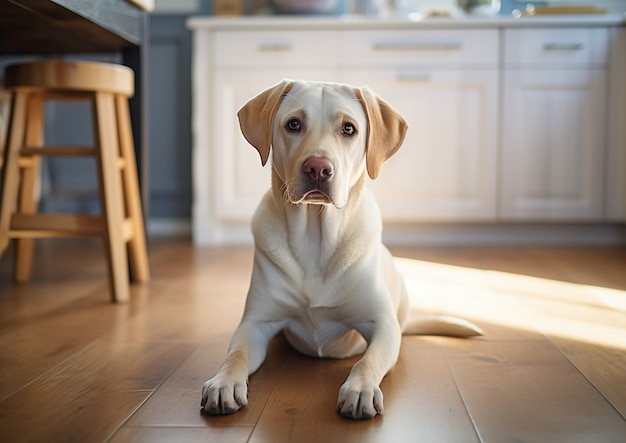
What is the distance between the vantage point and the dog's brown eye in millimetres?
1590

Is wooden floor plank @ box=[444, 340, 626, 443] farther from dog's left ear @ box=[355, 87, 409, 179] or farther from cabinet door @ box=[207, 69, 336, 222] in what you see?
cabinet door @ box=[207, 69, 336, 222]

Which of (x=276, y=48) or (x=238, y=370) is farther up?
(x=276, y=48)

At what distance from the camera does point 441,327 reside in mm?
1960

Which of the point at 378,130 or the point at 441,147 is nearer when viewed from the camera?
the point at 378,130

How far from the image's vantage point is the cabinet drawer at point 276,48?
3.94m

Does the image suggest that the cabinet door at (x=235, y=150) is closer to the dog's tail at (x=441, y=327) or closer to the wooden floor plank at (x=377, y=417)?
the dog's tail at (x=441, y=327)

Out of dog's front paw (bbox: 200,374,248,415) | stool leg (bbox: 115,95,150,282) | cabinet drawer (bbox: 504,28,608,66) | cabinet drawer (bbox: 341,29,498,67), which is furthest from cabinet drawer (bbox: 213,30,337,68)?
dog's front paw (bbox: 200,374,248,415)

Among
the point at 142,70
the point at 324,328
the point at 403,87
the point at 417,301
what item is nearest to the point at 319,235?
the point at 324,328

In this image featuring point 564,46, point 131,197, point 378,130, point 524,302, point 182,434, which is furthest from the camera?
point 564,46

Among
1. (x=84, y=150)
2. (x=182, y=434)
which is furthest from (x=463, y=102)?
(x=182, y=434)

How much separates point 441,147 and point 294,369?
254 centimetres

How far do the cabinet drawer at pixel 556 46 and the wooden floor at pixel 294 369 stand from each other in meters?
1.47

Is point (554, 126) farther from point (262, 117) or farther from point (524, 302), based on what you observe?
point (262, 117)

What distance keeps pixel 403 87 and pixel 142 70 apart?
1581 mm
